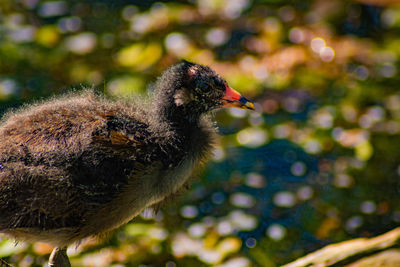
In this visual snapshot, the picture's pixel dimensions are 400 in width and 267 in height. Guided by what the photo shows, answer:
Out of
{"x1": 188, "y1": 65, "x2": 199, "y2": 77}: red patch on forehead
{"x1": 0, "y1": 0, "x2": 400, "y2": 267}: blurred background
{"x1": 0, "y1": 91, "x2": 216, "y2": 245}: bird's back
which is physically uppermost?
{"x1": 188, "y1": 65, "x2": 199, "y2": 77}: red patch on forehead

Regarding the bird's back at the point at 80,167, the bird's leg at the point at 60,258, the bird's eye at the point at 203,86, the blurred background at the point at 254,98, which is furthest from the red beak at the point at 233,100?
the bird's leg at the point at 60,258

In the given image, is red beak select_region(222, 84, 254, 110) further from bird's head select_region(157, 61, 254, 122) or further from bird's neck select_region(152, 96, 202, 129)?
bird's neck select_region(152, 96, 202, 129)

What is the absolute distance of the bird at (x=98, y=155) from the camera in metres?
2.54

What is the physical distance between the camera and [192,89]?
295cm

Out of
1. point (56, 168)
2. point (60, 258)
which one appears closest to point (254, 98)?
point (60, 258)

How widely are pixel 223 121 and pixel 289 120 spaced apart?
18.8 inches

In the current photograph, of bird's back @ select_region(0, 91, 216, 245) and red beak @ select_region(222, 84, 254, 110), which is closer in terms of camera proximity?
bird's back @ select_region(0, 91, 216, 245)

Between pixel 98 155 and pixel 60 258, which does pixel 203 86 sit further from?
pixel 60 258

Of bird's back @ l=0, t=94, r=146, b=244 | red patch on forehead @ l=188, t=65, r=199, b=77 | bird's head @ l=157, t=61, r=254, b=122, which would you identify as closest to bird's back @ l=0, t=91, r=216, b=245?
bird's back @ l=0, t=94, r=146, b=244

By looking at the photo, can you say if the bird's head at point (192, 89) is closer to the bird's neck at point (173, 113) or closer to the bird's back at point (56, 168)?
the bird's neck at point (173, 113)

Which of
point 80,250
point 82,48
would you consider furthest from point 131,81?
point 80,250

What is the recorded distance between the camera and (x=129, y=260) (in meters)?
3.37

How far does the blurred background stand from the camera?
355 cm

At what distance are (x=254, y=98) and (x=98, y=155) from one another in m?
2.22
